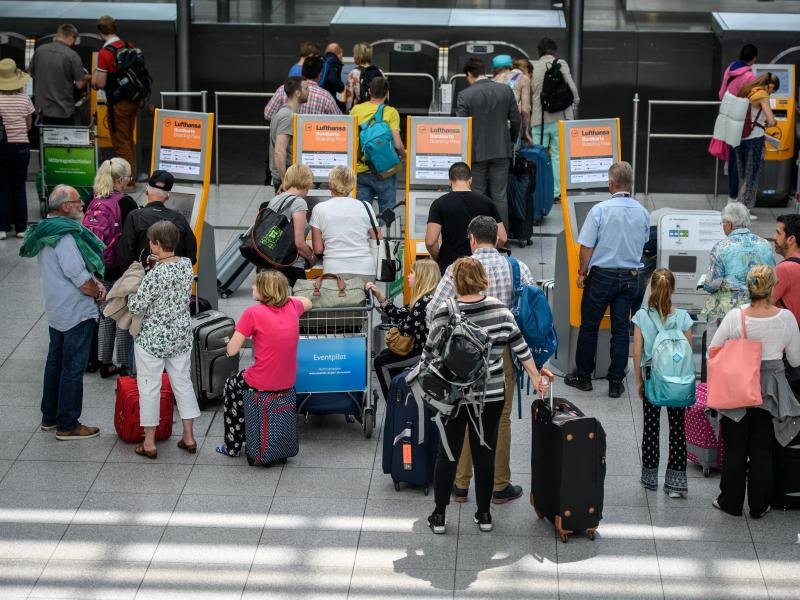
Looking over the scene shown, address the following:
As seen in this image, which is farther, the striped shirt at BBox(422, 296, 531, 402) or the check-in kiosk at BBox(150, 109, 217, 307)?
the check-in kiosk at BBox(150, 109, 217, 307)

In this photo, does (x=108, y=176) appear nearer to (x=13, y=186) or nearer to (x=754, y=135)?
(x=13, y=186)

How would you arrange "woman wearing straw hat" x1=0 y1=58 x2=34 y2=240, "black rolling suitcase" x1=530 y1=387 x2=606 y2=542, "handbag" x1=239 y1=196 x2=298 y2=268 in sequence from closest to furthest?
1. "black rolling suitcase" x1=530 y1=387 x2=606 y2=542
2. "handbag" x1=239 y1=196 x2=298 y2=268
3. "woman wearing straw hat" x1=0 y1=58 x2=34 y2=240

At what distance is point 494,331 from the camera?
6.88 m

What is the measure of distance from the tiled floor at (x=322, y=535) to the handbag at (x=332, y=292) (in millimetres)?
849

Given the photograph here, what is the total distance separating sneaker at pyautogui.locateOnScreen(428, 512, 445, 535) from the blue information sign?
140 cm

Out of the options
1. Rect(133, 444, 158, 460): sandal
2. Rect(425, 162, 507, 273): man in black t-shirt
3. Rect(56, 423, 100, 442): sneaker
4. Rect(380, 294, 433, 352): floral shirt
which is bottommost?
Rect(133, 444, 158, 460): sandal

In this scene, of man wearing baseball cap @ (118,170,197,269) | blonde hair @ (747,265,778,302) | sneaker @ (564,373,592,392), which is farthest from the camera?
sneaker @ (564,373,592,392)

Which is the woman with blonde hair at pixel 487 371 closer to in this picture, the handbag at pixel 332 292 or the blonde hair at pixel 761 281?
the blonde hair at pixel 761 281

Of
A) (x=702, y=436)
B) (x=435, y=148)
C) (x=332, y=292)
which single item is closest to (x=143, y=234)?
(x=332, y=292)

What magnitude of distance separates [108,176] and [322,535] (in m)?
3.43

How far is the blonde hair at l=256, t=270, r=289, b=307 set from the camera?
7664 mm

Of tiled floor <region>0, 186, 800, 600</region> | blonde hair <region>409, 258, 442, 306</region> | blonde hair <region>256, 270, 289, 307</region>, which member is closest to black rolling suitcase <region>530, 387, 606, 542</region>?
tiled floor <region>0, 186, 800, 600</region>

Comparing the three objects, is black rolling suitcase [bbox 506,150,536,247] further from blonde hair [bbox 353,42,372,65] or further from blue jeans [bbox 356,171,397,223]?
blonde hair [bbox 353,42,372,65]

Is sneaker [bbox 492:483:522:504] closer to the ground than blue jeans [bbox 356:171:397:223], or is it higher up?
closer to the ground
